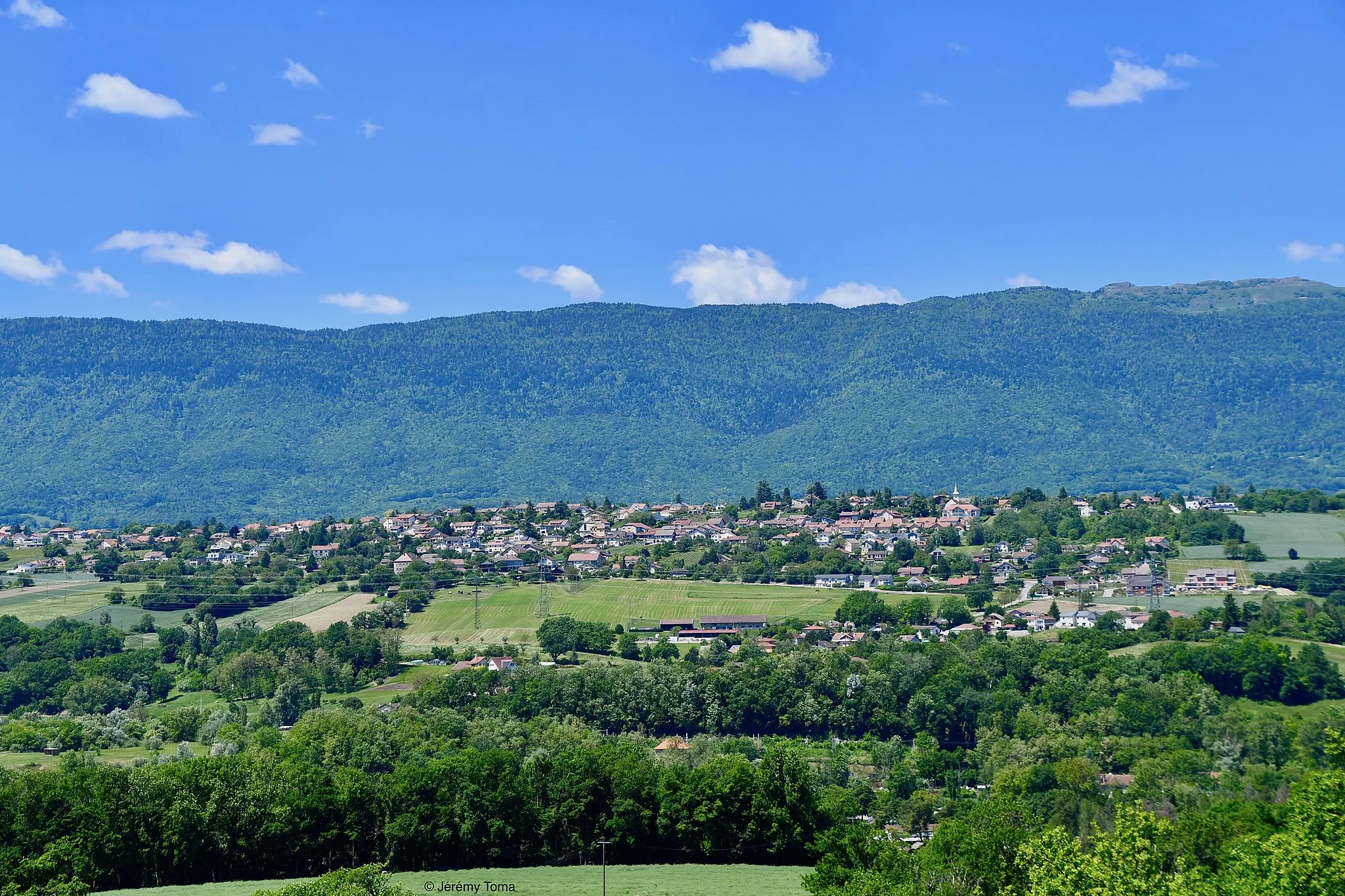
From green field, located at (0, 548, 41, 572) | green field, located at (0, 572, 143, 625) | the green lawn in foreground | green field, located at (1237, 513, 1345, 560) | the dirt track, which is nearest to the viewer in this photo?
the green lawn in foreground

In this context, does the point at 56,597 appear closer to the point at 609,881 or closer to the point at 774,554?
the point at 774,554

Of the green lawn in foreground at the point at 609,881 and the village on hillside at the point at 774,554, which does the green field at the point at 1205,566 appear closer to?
the village on hillside at the point at 774,554

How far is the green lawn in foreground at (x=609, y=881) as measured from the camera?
34.8 metres

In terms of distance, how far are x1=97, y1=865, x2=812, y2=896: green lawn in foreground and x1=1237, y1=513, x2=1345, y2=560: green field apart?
204 feet

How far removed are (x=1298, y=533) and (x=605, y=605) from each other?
162ft

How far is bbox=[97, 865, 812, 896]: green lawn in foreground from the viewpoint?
34.8 meters

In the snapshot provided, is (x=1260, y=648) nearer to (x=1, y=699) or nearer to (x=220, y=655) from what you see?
(x=220, y=655)

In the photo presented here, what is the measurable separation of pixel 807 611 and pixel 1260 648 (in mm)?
28472

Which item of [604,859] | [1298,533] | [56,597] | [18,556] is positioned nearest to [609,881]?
[604,859]

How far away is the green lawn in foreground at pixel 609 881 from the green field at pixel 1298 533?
6225cm

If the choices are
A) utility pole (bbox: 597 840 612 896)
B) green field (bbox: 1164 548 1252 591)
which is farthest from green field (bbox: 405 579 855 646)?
utility pole (bbox: 597 840 612 896)

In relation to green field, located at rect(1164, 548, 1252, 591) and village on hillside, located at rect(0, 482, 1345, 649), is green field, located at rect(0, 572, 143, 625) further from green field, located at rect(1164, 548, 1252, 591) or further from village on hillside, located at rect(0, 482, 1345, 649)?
green field, located at rect(1164, 548, 1252, 591)

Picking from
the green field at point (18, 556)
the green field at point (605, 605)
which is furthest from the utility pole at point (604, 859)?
the green field at point (18, 556)

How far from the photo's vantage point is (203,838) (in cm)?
3794
